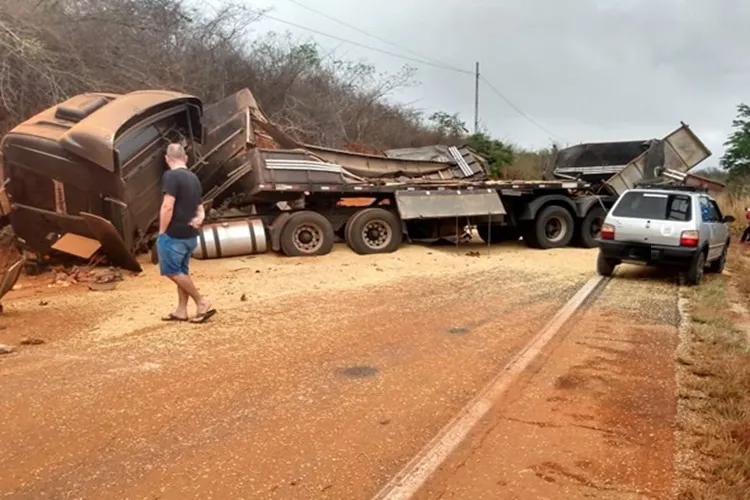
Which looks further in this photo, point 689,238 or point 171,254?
point 689,238

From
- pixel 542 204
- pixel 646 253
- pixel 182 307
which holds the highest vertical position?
pixel 542 204

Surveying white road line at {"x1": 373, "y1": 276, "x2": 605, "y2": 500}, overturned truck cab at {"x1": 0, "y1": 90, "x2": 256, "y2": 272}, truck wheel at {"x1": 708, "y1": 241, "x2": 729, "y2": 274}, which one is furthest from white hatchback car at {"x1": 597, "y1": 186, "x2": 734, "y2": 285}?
overturned truck cab at {"x1": 0, "y1": 90, "x2": 256, "y2": 272}

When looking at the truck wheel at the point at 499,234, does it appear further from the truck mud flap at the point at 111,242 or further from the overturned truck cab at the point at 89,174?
the truck mud flap at the point at 111,242

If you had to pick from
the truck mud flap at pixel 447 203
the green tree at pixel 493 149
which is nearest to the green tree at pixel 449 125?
the green tree at pixel 493 149

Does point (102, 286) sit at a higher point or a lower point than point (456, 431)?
higher

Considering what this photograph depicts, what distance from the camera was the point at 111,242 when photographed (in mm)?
9125

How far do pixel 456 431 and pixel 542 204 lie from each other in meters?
11.8

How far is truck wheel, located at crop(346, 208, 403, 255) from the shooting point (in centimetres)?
1298

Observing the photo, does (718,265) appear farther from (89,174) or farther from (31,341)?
(31,341)

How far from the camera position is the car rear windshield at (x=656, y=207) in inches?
434

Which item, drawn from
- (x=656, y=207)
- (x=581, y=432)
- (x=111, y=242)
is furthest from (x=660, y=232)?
(x=111, y=242)

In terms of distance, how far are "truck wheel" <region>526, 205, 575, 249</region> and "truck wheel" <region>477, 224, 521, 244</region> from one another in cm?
54

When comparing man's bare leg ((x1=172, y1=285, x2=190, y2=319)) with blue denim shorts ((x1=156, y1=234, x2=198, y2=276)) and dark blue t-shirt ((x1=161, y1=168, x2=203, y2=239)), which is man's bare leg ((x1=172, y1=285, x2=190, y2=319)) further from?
dark blue t-shirt ((x1=161, y1=168, x2=203, y2=239))

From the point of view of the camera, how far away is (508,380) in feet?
17.3
